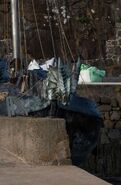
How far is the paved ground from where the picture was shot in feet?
20.8

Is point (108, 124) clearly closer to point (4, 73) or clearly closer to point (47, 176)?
point (4, 73)

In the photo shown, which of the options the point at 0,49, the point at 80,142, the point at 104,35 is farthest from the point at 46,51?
the point at 80,142

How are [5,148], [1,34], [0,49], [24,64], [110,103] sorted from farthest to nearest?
[1,34], [0,49], [110,103], [24,64], [5,148]

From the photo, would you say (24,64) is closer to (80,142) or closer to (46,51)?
(80,142)

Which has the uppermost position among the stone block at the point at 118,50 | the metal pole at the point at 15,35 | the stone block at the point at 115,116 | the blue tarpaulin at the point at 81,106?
the metal pole at the point at 15,35

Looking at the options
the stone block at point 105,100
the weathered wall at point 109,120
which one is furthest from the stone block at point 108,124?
the stone block at point 105,100

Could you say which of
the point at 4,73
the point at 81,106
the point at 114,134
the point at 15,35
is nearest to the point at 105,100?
the point at 114,134

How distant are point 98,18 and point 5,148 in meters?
26.5

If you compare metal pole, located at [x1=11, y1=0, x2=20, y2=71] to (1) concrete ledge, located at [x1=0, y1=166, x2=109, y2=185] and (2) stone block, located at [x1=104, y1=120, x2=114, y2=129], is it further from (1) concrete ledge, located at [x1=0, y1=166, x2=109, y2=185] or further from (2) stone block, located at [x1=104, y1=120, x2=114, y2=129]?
(1) concrete ledge, located at [x1=0, y1=166, x2=109, y2=185]

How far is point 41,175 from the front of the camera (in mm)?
6730

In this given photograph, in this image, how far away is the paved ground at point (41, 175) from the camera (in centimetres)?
635

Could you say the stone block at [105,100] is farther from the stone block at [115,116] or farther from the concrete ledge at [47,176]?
the concrete ledge at [47,176]

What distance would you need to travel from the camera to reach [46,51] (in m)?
33.2

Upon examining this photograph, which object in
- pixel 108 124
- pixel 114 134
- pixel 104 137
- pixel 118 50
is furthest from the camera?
pixel 118 50
